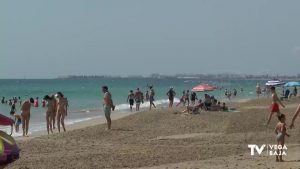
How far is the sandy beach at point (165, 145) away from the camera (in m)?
10.9

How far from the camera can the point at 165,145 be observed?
13.9m

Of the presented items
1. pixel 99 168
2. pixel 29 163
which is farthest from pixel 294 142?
Answer: pixel 29 163

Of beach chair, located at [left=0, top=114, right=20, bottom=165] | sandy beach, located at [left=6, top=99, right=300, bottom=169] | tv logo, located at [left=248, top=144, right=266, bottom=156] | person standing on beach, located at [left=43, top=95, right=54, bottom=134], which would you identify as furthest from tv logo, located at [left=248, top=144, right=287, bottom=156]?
person standing on beach, located at [left=43, top=95, right=54, bottom=134]

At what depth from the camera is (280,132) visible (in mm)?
10609

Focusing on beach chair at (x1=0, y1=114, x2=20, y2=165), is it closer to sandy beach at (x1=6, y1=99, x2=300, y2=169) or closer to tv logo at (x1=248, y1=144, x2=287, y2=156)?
sandy beach at (x1=6, y1=99, x2=300, y2=169)

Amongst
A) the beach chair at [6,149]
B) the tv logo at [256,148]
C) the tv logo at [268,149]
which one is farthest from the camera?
the tv logo at [256,148]

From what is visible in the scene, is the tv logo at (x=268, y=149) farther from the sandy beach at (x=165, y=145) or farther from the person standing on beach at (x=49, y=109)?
the person standing on beach at (x=49, y=109)

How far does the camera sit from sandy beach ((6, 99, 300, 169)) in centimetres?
1088

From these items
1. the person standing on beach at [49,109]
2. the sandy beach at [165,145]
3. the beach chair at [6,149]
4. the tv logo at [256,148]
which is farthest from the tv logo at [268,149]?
the person standing on beach at [49,109]

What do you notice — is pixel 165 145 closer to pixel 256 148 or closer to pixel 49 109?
pixel 256 148

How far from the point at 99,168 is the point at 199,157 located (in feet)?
7.47

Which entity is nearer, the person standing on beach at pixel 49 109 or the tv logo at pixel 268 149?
the tv logo at pixel 268 149

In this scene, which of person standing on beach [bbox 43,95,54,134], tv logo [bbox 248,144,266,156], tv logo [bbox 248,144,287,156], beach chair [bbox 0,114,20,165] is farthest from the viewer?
person standing on beach [bbox 43,95,54,134]

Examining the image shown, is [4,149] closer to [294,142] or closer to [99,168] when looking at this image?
[99,168]
